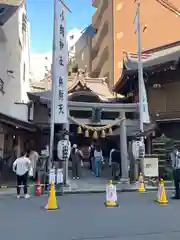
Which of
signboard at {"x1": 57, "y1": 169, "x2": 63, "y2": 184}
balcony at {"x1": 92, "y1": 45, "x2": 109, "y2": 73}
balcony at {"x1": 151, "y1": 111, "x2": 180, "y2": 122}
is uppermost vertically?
balcony at {"x1": 92, "y1": 45, "x2": 109, "y2": 73}

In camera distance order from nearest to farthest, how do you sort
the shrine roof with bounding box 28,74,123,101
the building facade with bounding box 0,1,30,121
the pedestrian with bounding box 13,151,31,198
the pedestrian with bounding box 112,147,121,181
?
the pedestrian with bounding box 13,151,31,198
the pedestrian with bounding box 112,147,121,181
the building facade with bounding box 0,1,30,121
the shrine roof with bounding box 28,74,123,101

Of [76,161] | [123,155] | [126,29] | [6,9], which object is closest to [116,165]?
[123,155]

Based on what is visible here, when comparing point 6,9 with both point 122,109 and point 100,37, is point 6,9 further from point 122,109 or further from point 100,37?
point 100,37

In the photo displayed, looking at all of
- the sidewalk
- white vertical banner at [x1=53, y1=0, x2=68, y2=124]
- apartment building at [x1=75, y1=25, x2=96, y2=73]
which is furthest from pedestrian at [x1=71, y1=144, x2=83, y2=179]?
apartment building at [x1=75, y1=25, x2=96, y2=73]

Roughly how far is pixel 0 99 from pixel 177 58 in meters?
11.5

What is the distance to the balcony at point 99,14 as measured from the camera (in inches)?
1729

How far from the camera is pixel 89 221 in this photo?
A: 330 inches

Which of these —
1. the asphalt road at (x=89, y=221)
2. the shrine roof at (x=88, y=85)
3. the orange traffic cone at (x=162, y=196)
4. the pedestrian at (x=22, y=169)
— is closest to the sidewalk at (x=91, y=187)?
the pedestrian at (x=22, y=169)

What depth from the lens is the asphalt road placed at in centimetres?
691

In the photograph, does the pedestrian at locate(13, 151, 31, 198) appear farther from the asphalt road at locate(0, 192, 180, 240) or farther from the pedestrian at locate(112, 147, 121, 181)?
the pedestrian at locate(112, 147, 121, 181)

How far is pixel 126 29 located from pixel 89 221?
108 ft

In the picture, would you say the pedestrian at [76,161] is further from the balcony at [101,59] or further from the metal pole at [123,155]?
the balcony at [101,59]

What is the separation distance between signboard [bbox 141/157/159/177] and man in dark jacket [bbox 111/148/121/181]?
1.99 metres

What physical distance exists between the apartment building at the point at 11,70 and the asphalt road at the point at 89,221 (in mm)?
9174
